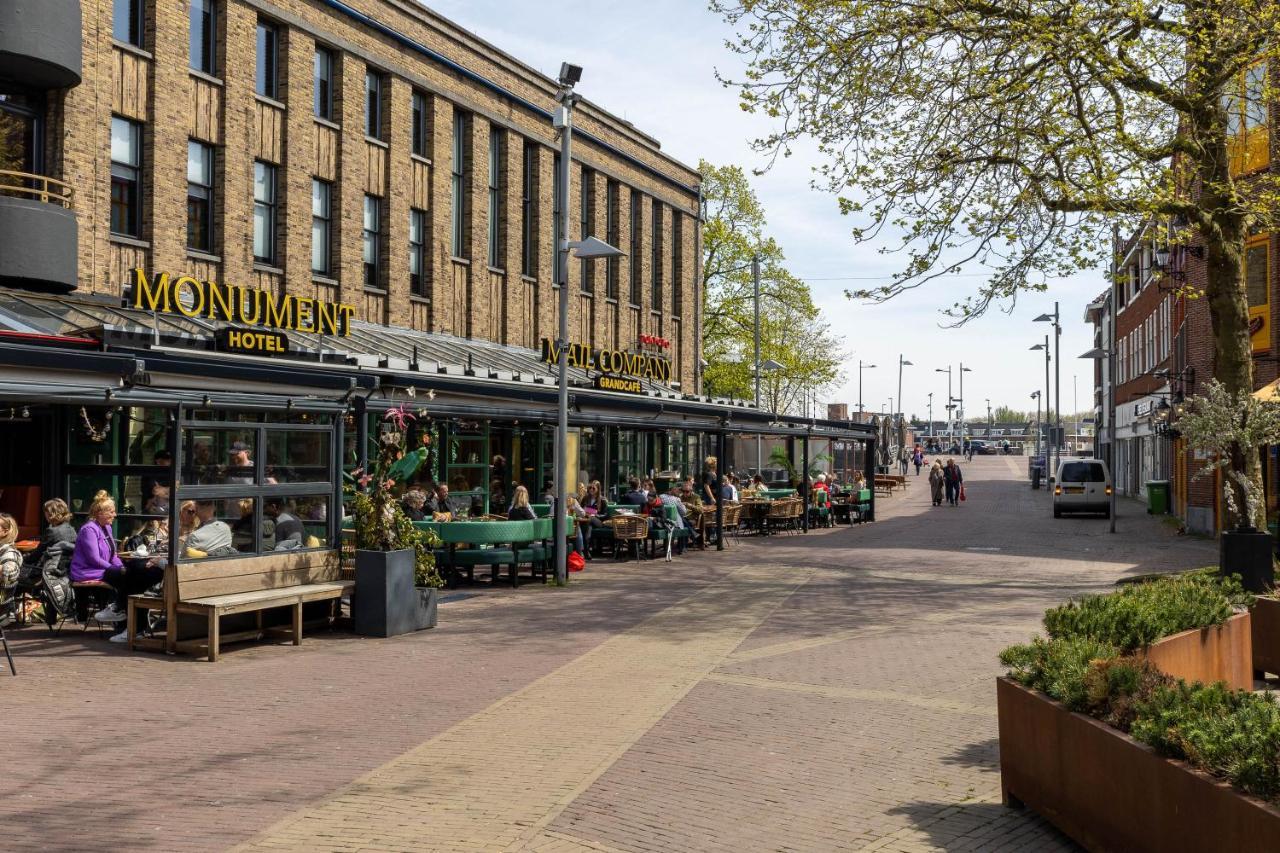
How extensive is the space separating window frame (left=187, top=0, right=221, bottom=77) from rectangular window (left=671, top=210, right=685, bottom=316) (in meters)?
21.4

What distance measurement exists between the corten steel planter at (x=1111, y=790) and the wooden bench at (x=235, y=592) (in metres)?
7.05

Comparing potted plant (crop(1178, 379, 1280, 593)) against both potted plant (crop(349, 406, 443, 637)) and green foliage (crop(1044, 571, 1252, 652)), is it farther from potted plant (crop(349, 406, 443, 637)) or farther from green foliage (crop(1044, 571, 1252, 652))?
potted plant (crop(349, 406, 443, 637))

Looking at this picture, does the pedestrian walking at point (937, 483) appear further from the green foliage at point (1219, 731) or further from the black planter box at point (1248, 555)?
the green foliage at point (1219, 731)

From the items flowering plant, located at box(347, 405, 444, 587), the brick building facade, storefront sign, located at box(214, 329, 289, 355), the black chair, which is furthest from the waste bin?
the black chair

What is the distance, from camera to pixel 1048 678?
6059 mm

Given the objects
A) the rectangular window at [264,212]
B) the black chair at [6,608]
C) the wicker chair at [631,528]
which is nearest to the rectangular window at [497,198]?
the rectangular window at [264,212]

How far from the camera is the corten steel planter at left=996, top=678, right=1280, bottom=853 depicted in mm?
4355

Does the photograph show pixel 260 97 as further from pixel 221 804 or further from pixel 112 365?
pixel 221 804

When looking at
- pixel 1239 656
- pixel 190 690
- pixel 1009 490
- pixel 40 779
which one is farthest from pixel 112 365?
pixel 1009 490

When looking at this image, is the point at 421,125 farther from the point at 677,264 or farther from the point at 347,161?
the point at 677,264

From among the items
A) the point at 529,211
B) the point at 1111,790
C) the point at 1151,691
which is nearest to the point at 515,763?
the point at 1111,790

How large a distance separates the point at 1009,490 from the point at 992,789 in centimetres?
5050

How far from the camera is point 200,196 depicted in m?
21.6

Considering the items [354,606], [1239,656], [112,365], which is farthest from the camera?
[112,365]
